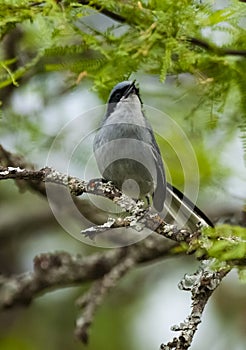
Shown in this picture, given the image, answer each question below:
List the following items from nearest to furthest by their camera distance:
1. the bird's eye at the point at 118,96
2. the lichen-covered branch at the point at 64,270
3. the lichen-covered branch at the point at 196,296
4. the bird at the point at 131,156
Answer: the lichen-covered branch at the point at 196,296 → the bird at the point at 131,156 → the bird's eye at the point at 118,96 → the lichen-covered branch at the point at 64,270

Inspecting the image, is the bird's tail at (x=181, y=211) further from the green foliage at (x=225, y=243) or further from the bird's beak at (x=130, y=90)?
the green foliage at (x=225, y=243)

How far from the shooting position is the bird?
347 cm

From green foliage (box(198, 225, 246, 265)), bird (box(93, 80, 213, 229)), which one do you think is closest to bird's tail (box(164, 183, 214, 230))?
bird (box(93, 80, 213, 229))

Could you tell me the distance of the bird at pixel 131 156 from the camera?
3473 mm

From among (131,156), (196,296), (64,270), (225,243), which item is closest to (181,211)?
(131,156)

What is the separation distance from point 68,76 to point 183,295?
2436 mm

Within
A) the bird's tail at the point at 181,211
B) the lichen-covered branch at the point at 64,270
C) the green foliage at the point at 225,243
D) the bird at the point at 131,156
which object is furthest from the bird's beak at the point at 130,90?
the green foliage at the point at 225,243

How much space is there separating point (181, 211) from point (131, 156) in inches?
17.8

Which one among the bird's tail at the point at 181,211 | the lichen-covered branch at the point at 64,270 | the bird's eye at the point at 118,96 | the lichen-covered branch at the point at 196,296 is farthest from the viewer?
the lichen-covered branch at the point at 64,270

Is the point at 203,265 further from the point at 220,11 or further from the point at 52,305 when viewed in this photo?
the point at 52,305

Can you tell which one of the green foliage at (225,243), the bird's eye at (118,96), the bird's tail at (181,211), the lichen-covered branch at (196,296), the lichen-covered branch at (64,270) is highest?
the bird's eye at (118,96)

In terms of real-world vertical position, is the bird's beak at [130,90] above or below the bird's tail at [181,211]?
above

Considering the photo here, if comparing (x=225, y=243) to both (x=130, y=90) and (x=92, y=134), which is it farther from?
(x=92, y=134)

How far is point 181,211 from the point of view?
3.24 meters
